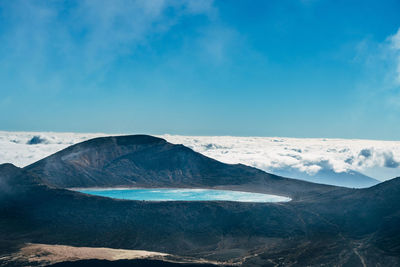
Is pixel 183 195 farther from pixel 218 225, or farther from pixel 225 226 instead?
pixel 225 226

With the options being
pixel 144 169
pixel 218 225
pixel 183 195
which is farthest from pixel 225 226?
pixel 144 169

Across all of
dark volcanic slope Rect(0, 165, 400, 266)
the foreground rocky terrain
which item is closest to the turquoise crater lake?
the foreground rocky terrain

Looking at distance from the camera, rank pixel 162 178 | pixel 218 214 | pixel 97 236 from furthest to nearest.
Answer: pixel 162 178 < pixel 218 214 < pixel 97 236

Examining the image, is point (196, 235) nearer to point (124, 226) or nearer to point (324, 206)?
point (124, 226)

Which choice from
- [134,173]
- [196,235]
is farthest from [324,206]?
[134,173]

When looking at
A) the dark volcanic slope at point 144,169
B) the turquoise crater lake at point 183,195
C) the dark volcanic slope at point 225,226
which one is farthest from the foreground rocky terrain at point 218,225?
the dark volcanic slope at point 144,169

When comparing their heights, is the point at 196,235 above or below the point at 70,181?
below

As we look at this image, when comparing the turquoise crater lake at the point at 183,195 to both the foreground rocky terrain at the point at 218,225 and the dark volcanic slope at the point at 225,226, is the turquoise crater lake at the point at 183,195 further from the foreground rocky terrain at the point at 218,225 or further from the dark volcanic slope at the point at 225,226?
the dark volcanic slope at the point at 225,226
